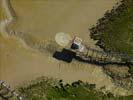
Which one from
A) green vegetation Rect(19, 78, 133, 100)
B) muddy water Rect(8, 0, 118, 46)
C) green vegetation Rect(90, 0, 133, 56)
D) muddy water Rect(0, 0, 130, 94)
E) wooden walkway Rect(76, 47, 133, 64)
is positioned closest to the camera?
green vegetation Rect(19, 78, 133, 100)

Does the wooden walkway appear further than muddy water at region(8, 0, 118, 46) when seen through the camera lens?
No

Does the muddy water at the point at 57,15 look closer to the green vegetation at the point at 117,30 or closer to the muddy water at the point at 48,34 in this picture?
the muddy water at the point at 48,34

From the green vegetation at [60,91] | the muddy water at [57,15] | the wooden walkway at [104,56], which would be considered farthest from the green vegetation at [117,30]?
the green vegetation at [60,91]

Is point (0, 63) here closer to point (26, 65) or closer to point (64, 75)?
point (26, 65)

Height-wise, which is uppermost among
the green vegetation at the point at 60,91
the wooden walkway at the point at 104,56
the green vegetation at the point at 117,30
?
the green vegetation at the point at 117,30

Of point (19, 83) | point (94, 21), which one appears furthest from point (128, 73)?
point (19, 83)

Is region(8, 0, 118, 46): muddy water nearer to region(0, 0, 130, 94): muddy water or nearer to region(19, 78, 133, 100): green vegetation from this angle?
region(0, 0, 130, 94): muddy water

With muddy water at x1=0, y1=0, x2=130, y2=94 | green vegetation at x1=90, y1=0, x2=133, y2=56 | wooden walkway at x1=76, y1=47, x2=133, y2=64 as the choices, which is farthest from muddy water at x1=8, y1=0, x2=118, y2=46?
wooden walkway at x1=76, y1=47, x2=133, y2=64
